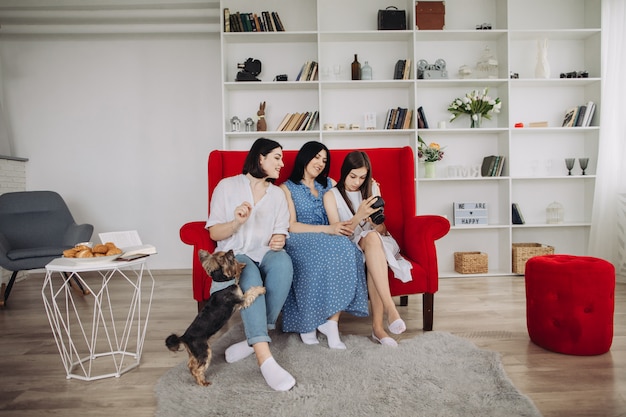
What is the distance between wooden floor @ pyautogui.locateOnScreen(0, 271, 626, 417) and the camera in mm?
1661

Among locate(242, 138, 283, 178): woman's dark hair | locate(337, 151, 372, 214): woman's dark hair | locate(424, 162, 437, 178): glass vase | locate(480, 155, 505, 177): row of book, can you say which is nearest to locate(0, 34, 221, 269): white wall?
locate(424, 162, 437, 178): glass vase

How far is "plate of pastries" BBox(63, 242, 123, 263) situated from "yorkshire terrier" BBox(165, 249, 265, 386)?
0.39 metres

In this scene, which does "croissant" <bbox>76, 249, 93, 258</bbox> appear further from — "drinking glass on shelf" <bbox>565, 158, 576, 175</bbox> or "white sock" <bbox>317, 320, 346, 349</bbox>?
"drinking glass on shelf" <bbox>565, 158, 576, 175</bbox>

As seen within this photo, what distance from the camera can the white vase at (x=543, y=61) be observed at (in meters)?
4.20

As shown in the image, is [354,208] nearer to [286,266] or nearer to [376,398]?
[286,266]

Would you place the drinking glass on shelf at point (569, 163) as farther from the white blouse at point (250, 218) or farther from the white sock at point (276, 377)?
the white sock at point (276, 377)

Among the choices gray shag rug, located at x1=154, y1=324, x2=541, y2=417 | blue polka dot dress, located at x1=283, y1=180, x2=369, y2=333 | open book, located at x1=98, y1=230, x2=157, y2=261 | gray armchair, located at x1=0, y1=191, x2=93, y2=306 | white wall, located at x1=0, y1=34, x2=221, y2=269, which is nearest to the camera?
gray shag rug, located at x1=154, y1=324, x2=541, y2=417

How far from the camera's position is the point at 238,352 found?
206 centimetres

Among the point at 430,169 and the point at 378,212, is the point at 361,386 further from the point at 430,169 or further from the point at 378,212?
the point at 430,169

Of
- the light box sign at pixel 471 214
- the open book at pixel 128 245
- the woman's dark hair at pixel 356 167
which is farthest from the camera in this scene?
the light box sign at pixel 471 214

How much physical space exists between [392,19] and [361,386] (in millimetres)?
3425

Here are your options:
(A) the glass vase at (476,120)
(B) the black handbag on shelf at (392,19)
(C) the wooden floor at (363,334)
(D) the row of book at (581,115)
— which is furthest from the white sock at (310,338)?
(D) the row of book at (581,115)

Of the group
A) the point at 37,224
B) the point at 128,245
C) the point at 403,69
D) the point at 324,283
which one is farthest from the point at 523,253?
the point at 37,224

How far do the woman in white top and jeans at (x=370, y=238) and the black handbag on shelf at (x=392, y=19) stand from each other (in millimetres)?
2137
